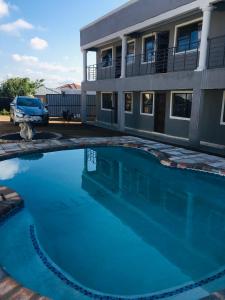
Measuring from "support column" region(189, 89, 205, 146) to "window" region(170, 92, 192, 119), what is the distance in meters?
2.00

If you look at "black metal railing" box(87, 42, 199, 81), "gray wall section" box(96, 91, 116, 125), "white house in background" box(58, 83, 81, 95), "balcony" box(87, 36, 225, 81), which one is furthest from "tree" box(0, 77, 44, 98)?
"black metal railing" box(87, 42, 199, 81)

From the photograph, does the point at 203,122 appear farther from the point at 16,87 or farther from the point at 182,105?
the point at 16,87

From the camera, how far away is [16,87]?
1566 inches

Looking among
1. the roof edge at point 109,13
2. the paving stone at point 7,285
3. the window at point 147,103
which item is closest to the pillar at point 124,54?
the roof edge at point 109,13

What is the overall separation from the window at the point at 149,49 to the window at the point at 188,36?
6.18 ft

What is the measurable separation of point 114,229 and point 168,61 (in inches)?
410

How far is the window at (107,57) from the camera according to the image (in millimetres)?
18723

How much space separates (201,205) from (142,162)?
3652mm

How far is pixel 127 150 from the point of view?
444 inches

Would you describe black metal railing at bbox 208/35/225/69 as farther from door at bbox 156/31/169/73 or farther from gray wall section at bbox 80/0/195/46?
door at bbox 156/31/169/73

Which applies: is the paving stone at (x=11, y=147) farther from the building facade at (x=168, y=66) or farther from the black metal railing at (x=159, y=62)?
the black metal railing at (x=159, y=62)

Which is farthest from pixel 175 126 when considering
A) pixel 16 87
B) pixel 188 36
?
pixel 16 87

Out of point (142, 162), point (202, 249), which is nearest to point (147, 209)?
point (202, 249)

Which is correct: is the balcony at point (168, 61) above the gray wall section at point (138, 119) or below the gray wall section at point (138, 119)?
above
